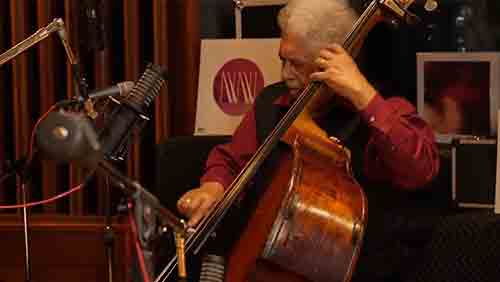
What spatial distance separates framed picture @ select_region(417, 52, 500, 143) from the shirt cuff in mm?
529

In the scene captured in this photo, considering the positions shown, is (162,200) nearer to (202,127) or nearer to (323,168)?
(202,127)

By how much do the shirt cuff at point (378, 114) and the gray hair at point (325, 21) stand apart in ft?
0.84

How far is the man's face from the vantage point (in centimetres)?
207

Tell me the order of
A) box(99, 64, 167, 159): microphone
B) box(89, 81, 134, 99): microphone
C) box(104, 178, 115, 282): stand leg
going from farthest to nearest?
box(104, 178, 115, 282): stand leg < box(89, 81, 134, 99): microphone < box(99, 64, 167, 159): microphone

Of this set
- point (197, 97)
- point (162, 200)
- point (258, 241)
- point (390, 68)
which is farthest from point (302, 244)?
point (197, 97)

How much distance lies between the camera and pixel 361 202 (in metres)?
1.78

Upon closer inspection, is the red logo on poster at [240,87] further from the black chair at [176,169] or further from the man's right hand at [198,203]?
the man's right hand at [198,203]

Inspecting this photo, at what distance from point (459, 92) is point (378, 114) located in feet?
1.96

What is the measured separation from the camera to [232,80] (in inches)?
105

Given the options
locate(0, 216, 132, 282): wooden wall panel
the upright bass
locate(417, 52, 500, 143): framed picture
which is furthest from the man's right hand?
locate(0, 216, 132, 282): wooden wall panel

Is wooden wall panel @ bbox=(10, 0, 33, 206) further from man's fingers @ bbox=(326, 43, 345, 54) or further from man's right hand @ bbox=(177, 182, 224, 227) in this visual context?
man's fingers @ bbox=(326, 43, 345, 54)

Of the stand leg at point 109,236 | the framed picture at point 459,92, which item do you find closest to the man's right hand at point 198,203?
the stand leg at point 109,236

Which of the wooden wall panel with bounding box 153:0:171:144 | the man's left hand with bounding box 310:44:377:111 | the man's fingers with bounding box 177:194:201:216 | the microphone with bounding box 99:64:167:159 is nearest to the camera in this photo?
the microphone with bounding box 99:64:167:159

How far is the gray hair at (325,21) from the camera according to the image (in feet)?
6.76
